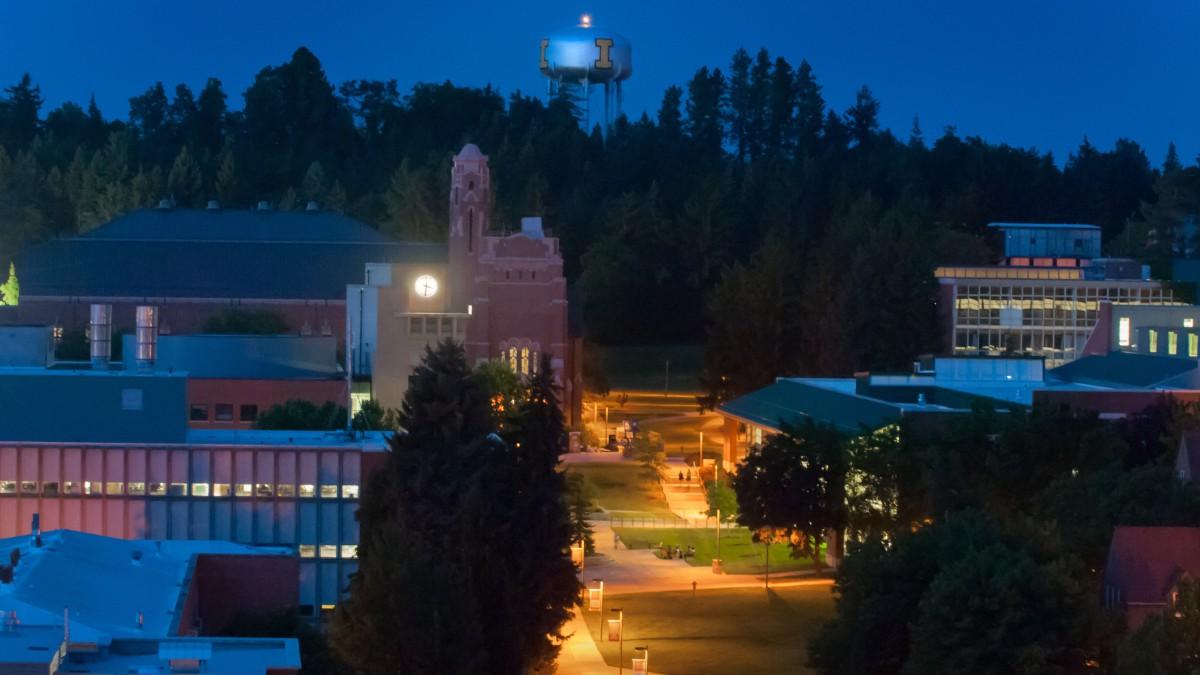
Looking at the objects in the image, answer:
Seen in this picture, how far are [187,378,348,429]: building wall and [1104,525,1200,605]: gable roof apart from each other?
3502 cm

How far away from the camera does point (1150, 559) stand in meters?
43.9

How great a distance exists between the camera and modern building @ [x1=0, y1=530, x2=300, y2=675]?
31.1 meters

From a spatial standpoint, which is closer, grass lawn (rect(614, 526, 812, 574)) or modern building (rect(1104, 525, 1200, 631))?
modern building (rect(1104, 525, 1200, 631))

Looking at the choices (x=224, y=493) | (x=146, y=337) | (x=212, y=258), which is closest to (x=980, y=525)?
(x=224, y=493)

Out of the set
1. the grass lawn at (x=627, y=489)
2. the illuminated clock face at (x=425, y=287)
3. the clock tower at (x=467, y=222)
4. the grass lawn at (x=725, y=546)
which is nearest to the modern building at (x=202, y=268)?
the clock tower at (x=467, y=222)

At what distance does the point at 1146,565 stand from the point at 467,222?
4711 cm

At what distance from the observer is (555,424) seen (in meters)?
48.7

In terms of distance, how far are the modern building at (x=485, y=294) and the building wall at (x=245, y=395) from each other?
751 centimetres

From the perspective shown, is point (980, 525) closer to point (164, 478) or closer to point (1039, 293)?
point (164, 478)

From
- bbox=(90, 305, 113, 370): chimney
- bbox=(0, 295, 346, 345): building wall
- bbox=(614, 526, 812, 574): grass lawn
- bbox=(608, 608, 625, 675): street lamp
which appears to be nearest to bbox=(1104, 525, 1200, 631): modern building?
bbox=(608, 608, 625, 675): street lamp

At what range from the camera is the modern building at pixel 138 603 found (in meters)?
31.1

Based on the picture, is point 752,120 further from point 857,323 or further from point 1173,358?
point 1173,358

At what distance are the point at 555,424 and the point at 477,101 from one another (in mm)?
110791

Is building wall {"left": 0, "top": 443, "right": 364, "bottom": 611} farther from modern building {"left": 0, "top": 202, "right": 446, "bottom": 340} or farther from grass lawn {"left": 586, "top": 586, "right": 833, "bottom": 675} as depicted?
modern building {"left": 0, "top": 202, "right": 446, "bottom": 340}
